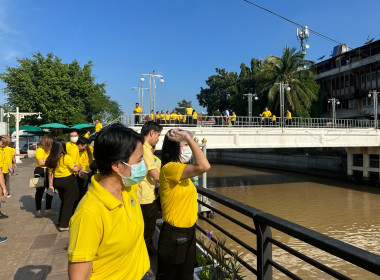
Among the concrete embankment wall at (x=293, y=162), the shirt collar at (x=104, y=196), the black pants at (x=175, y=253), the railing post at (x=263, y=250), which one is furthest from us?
the concrete embankment wall at (x=293, y=162)

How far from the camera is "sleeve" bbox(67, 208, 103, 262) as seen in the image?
1.26 m

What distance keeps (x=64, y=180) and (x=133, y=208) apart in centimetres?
398

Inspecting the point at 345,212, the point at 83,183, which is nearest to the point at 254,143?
the point at 345,212

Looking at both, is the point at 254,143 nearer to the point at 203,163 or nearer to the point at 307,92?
the point at 203,163

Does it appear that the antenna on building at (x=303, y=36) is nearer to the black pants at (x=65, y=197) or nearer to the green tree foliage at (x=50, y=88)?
the green tree foliage at (x=50, y=88)

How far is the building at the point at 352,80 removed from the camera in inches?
1240

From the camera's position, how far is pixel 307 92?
3244 centimetres

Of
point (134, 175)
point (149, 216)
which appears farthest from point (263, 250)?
point (149, 216)

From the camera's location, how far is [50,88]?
28.2 m

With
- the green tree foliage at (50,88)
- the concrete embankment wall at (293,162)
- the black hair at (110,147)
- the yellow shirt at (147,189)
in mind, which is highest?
the green tree foliage at (50,88)

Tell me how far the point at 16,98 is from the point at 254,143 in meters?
24.6

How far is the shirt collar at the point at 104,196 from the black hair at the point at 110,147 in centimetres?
10

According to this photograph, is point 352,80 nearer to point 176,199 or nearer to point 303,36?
point 303,36

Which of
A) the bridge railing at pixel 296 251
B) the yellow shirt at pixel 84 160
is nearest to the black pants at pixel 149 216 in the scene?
the bridge railing at pixel 296 251
